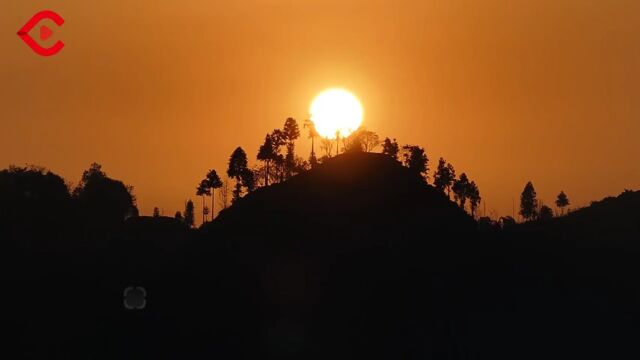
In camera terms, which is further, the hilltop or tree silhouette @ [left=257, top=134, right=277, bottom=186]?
tree silhouette @ [left=257, top=134, right=277, bottom=186]

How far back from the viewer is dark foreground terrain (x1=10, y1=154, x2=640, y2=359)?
106 metres

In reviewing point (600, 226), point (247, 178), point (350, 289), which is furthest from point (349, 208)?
point (247, 178)

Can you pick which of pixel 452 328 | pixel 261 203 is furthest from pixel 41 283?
pixel 452 328

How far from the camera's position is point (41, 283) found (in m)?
140

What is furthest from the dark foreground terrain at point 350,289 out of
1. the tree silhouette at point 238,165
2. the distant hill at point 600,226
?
the tree silhouette at point 238,165

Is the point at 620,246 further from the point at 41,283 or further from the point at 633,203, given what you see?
the point at 41,283

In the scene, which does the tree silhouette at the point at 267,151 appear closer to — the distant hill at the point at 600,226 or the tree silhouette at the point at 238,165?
the tree silhouette at the point at 238,165

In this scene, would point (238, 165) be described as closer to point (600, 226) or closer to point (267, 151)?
point (267, 151)

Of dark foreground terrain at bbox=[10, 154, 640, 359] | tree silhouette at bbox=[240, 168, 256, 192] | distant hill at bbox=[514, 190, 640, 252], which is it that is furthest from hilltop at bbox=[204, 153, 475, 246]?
tree silhouette at bbox=[240, 168, 256, 192]

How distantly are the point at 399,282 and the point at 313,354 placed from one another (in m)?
15.0

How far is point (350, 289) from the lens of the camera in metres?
109

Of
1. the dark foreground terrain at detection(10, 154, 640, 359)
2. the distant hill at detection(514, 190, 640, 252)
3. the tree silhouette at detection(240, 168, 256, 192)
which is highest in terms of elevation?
the tree silhouette at detection(240, 168, 256, 192)

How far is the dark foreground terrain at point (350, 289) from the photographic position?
106 m

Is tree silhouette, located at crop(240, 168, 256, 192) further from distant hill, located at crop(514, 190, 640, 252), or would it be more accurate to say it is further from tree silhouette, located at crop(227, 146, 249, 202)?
distant hill, located at crop(514, 190, 640, 252)
